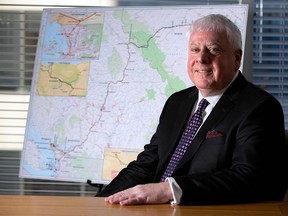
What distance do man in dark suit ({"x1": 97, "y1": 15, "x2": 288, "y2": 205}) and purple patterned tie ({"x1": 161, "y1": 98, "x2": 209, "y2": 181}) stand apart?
0.08 feet

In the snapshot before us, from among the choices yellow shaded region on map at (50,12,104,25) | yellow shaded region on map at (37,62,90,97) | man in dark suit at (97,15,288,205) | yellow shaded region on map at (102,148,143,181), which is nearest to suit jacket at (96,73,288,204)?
man in dark suit at (97,15,288,205)

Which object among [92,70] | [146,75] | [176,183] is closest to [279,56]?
[146,75]

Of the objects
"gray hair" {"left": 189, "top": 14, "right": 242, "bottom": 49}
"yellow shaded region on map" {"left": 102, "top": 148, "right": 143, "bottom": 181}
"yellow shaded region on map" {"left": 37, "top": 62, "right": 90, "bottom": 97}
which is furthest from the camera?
"yellow shaded region on map" {"left": 37, "top": 62, "right": 90, "bottom": 97}

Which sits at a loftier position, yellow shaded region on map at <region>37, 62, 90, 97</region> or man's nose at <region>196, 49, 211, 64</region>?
man's nose at <region>196, 49, 211, 64</region>

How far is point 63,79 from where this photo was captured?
3.37 meters

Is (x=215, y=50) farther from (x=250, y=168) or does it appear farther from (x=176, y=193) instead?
(x=176, y=193)

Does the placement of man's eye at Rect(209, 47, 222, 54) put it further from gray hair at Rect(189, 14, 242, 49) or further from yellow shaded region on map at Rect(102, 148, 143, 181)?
yellow shaded region on map at Rect(102, 148, 143, 181)

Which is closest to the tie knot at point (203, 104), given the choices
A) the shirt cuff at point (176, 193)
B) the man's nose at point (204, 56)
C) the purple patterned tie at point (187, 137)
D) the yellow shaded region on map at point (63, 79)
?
the purple patterned tie at point (187, 137)

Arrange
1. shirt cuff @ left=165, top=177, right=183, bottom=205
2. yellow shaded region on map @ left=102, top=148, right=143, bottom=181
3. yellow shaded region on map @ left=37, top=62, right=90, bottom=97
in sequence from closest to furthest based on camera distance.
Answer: shirt cuff @ left=165, top=177, right=183, bottom=205, yellow shaded region on map @ left=102, top=148, right=143, bottom=181, yellow shaded region on map @ left=37, top=62, right=90, bottom=97

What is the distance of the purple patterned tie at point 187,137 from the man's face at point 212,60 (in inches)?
3.0

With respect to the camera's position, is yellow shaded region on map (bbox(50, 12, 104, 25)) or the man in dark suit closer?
the man in dark suit

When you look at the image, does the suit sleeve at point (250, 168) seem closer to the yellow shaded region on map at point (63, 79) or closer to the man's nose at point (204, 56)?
the man's nose at point (204, 56)

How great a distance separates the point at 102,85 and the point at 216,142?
4.13ft

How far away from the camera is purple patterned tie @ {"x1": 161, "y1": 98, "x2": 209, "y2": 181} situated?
2.34 m
